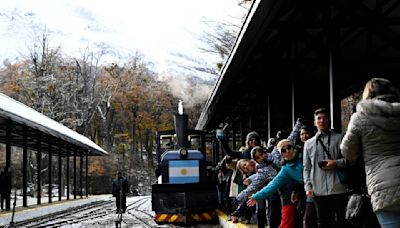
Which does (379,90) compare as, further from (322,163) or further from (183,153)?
(183,153)

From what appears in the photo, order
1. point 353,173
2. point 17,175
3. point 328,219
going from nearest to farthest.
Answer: point 353,173 < point 328,219 < point 17,175

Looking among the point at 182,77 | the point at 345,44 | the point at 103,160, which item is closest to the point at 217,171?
the point at 345,44

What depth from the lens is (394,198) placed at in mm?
3232

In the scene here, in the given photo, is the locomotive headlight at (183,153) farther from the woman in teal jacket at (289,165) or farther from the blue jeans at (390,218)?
the blue jeans at (390,218)

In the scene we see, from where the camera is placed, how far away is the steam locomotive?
13219mm

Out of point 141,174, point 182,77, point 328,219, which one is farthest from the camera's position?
point 182,77

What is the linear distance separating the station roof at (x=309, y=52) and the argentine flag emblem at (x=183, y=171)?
1.64 m

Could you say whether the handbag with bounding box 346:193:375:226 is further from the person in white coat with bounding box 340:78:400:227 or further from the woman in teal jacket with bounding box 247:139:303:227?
the woman in teal jacket with bounding box 247:139:303:227

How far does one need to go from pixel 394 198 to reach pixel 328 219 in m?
2.13

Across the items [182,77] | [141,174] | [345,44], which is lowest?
[141,174]

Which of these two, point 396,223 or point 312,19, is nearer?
point 396,223

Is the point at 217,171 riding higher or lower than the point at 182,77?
lower

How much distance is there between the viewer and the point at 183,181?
47.2 feet

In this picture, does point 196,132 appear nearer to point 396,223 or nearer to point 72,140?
point 72,140
